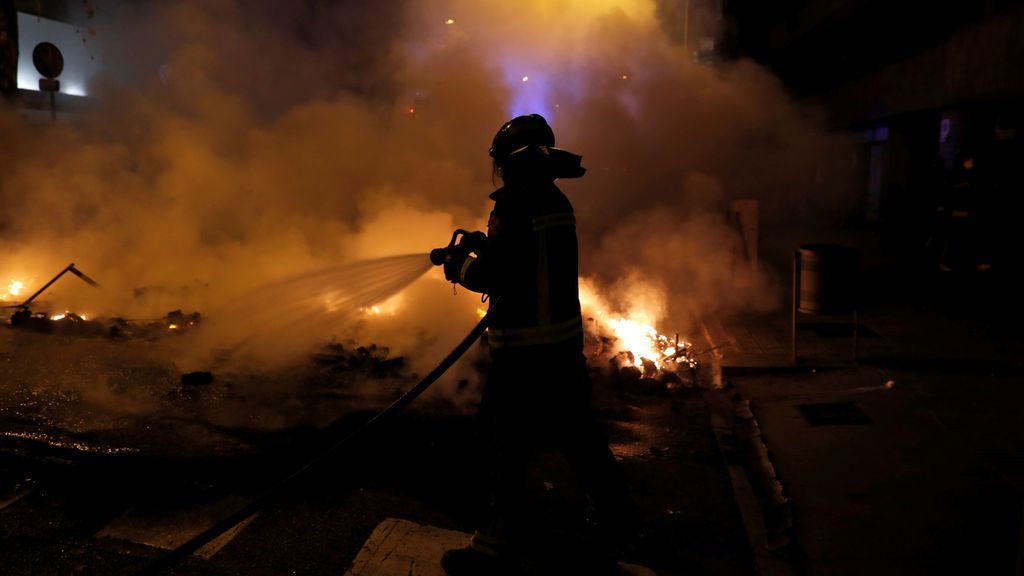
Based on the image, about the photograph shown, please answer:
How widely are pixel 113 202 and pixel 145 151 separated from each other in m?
0.75

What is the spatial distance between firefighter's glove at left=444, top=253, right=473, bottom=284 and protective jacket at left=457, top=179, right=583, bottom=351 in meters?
0.06

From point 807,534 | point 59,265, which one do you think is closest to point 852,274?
point 807,534

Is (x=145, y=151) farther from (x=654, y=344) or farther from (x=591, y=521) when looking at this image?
(x=591, y=521)

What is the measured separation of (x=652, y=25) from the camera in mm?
9672

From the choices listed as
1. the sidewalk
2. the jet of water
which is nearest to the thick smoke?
the jet of water

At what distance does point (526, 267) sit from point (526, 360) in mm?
358

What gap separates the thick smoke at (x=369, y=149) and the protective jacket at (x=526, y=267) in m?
3.62

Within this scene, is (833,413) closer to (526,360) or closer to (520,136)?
(526,360)

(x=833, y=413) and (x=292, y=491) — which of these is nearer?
(x=292, y=491)

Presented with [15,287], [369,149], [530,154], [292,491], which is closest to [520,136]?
[530,154]

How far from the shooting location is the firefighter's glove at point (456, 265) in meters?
2.80

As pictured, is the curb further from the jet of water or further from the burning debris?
the jet of water

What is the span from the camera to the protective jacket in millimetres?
2660

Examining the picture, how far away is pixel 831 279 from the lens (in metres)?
5.63
